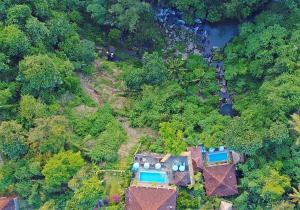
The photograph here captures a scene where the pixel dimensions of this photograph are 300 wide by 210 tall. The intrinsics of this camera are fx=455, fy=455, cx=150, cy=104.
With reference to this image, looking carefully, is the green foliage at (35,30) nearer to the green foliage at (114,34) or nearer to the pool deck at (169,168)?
the green foliage at (114,34)

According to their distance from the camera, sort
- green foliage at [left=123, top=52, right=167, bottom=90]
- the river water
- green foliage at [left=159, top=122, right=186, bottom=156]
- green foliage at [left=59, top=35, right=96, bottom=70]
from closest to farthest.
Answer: green foliage at [left=159, top=122, right=186, bottom=156], green foliage at [left=123, top=52, right=167, bottom=90], green foliage at [left=59, top=35, right=96, bottom=70], the river water

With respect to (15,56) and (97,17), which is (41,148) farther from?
(97,17)

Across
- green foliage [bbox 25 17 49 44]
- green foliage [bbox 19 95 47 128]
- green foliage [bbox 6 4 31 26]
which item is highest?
green foliage [bbox 6 4 31 26]

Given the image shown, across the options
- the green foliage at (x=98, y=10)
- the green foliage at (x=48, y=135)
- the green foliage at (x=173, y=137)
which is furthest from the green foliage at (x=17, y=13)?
the green foliage at (x=173, y=137)

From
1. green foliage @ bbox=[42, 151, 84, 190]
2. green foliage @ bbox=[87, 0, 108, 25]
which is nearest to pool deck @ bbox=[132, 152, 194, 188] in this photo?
green foliage @ bbox=[42, 151, 84, 190]

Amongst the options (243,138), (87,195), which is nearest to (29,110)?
(87,195)

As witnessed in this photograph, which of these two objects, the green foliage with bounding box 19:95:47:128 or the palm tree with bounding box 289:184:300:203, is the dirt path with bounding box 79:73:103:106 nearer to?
the green foliage with bounding box 19:95:47:128

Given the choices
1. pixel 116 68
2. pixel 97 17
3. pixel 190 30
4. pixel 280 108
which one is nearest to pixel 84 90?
pixel 116 68
